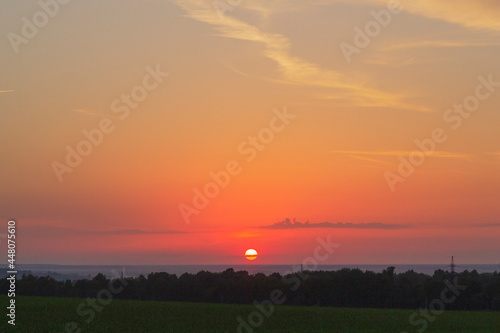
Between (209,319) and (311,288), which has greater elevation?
(311,288)

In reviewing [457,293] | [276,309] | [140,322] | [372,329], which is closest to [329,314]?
[276,309]

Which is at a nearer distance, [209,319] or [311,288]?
[209,319]

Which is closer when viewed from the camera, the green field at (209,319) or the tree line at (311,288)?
the green field at (209,319)

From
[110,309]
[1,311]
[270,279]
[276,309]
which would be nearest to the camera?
[1,311]

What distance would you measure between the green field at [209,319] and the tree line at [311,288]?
69.0 ft

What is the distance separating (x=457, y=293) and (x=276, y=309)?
114 ft

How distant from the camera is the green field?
4247 centimetres

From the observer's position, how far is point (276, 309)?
5653 centimetres

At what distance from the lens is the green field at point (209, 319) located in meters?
42.5

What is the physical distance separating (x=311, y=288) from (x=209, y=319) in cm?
3760

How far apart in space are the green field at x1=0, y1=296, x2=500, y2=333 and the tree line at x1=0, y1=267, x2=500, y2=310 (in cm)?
2103

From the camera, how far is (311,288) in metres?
83.8

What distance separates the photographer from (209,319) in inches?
1897

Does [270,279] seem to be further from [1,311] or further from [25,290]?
[1,311]
